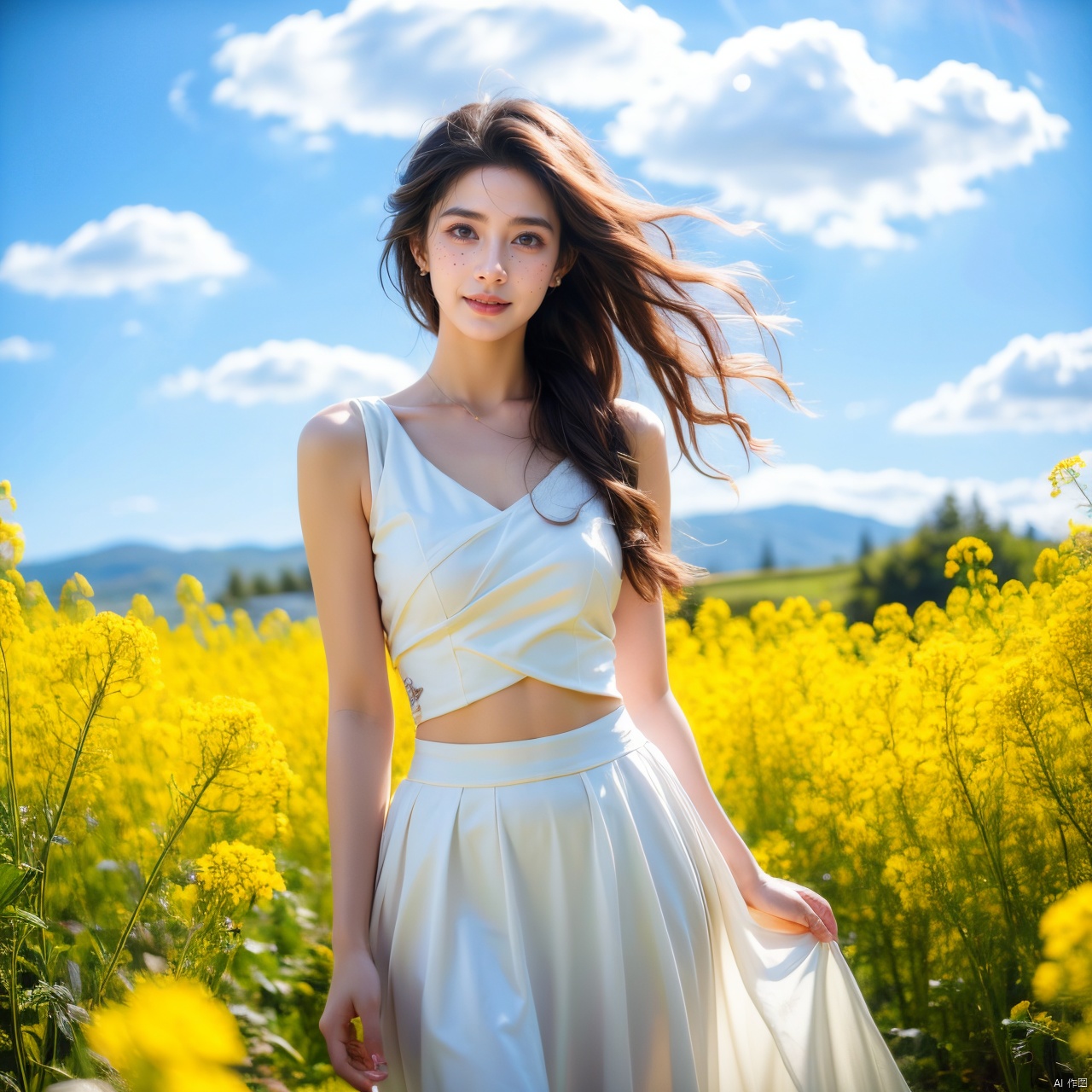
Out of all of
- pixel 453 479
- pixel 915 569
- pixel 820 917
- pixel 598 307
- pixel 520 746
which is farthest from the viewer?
pixel 915 569

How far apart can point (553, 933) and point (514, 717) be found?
0.32 metres

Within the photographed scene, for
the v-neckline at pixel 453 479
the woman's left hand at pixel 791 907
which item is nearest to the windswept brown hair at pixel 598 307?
the v-neckline at pixel 453 479

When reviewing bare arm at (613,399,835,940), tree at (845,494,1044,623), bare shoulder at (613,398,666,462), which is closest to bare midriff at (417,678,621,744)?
bare arm at (613,399,835,940)

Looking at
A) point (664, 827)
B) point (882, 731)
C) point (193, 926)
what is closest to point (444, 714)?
point (664, 827)

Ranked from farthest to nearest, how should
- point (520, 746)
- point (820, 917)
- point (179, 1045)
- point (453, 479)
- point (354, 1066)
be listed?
point (820, 917) < point (453, 479) < point (520, 746) < point (354, 1066) < point (179, 1045)

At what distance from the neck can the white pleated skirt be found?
0.65m

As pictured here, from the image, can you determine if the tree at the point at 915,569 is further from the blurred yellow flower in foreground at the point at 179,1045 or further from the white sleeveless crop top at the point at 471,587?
the blurred yellow flower in foreground at the point at 179,1045

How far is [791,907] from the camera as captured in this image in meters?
1.70

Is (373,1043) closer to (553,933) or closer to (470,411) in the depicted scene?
(553,933)

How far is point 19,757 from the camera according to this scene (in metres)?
1.83

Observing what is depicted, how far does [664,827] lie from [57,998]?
1.02 m

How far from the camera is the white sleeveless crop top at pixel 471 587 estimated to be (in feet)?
4.90

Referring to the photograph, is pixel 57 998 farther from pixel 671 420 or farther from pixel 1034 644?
pixel 1034 644

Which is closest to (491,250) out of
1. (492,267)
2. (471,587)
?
(492,267)
